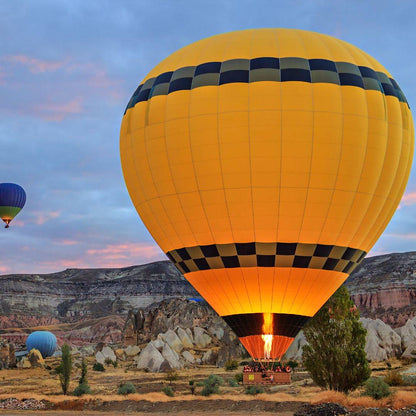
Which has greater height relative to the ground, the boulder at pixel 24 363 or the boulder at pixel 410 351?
the boulder at pixel 410 351

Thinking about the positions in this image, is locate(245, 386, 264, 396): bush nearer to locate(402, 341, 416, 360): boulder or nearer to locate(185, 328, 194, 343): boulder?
locate(402, 341, 416, 360): boulder

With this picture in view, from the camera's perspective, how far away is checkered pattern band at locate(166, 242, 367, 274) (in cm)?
2664

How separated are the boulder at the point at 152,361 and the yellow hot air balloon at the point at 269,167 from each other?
42.8 metres

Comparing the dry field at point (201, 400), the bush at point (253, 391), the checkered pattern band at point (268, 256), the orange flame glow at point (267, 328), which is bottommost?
the dry field at point (201, 400)

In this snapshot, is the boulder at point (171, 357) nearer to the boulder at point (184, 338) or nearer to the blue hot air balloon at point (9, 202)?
the boulder at point (184, 338)

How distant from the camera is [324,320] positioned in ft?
112

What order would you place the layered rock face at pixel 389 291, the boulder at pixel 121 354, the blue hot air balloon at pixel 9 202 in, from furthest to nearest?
the layered rock face at pixel 389 291
the boulder at pixel 121 354
the blue hot air balloon at pixel 9 202

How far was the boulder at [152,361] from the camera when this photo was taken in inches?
Answer: 2730

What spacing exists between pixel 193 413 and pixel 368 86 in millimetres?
18067

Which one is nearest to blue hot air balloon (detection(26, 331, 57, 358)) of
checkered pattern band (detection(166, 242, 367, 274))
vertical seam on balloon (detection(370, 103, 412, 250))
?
checkered pattern band (detection(166, 242, 367, 274))

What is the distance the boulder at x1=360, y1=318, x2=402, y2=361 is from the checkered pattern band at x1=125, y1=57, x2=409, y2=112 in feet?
140

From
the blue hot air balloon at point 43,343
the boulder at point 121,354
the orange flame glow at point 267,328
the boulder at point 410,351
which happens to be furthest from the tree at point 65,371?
the blue hot air balloon at point 43,343

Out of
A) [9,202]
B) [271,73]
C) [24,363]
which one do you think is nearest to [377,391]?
[271,73]

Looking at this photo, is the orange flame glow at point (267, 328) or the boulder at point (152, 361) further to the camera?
the boulder at point (152, 361)
